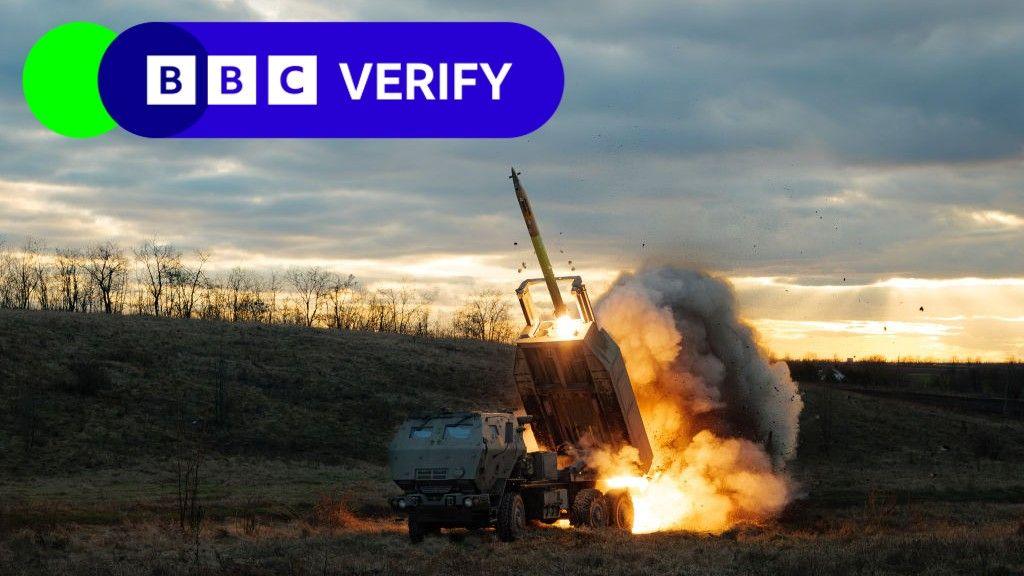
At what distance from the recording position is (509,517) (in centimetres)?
2503

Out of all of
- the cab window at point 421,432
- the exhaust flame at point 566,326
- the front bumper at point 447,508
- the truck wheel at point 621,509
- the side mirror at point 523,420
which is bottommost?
the truck wheel at point 621,509

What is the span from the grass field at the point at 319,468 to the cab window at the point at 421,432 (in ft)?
7.96

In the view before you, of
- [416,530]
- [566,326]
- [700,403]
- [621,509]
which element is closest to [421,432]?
[416,530]

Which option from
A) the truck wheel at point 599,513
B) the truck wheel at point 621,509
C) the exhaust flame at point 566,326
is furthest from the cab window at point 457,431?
the truck wheel at point 621,509

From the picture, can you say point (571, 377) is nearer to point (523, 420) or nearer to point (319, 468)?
point (523, 420)

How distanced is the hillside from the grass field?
0.53 feet

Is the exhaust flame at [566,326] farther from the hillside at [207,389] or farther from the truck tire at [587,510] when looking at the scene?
the hillside at [207,389]

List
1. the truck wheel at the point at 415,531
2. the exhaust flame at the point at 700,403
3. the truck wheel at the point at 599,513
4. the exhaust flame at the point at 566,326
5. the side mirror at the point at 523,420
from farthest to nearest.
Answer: the exhaust flame at the point at 700,403, the truck wheel at the point at 599,513, the side mirror at the point at 523,420, the exhaust flame at the point at 566,326, the truck wheel at the point at 415,531

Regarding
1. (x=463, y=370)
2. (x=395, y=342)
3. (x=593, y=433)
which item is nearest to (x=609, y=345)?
(x=593, y=433)

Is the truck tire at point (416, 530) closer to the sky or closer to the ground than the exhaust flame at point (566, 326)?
closer to the ground

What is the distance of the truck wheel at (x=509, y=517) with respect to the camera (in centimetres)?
2494

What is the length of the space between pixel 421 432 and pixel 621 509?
642 cm

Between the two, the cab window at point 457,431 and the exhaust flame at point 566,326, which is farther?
the exhaust flame at point 566,326

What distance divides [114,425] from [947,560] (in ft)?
130
